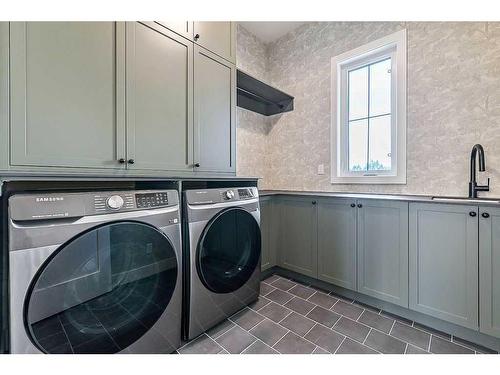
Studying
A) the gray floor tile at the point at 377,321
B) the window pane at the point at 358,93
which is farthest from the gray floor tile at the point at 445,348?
the window pane at the point at 358,93

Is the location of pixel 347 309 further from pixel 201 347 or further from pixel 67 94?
pixel 67 94

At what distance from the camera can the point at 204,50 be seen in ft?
5.60

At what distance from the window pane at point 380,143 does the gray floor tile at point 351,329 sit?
138 cm

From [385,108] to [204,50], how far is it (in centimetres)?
173

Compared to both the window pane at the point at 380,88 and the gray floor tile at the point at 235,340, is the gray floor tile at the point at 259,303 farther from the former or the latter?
the window pane at the point at 380,88

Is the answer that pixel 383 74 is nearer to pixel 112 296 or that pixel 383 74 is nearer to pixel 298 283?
pixel 298 283

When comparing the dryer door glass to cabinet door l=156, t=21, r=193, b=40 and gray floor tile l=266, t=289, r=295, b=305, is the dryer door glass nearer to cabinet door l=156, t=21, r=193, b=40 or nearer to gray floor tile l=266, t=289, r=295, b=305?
gray floor tile l=266, t=289, r=295, b=305

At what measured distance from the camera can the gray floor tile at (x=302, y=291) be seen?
199 centimetres

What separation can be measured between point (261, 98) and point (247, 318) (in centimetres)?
233

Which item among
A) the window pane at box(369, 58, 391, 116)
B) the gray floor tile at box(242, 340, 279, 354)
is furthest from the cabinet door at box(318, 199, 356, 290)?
the window pane at box(369, 58, 391, 116)
